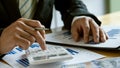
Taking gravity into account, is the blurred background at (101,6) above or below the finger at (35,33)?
above

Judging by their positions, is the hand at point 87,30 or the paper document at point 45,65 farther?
the hand at point 87,30

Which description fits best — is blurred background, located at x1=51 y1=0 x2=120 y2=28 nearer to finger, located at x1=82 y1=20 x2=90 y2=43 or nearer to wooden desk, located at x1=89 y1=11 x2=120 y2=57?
wooden desk, located at x1=89 y1=11 x2=120 y2=57

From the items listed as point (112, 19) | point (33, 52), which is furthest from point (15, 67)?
point (112, 19)

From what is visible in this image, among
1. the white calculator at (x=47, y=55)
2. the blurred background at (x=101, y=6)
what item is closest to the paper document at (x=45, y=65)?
the white calculator at (x=47, y=55)

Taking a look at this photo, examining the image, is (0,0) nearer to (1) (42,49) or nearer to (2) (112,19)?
(1) (42,49)

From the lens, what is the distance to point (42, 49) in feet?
2.69

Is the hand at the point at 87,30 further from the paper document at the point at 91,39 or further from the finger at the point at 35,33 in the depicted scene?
the finger at the point at 35,33

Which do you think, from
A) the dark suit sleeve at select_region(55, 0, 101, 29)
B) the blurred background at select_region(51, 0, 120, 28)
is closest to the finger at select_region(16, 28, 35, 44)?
the dark suit sleeve at select_region(55, 0, 101, 29)

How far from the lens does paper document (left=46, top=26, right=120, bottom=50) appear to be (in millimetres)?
867

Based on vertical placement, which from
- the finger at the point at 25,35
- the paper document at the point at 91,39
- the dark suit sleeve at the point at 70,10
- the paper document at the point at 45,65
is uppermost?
the dark suit sleeve at the point at 70,10

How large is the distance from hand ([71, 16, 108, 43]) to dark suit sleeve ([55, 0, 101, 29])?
0.09m

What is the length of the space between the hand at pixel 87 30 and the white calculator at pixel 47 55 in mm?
165

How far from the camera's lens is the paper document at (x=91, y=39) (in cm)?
87

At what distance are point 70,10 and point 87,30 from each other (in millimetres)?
341
